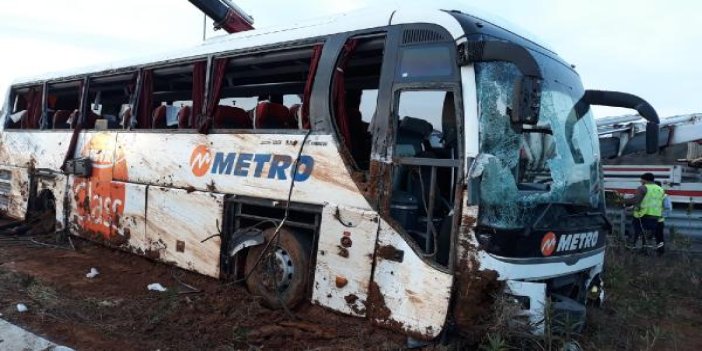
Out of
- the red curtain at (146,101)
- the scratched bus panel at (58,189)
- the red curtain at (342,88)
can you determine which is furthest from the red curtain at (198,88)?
the scratched bus panel at (58,189)

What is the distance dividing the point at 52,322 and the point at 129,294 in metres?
0.94

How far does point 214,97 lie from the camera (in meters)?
5.57

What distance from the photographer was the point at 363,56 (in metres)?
4.86

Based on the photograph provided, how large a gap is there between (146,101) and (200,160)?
5.38 ft

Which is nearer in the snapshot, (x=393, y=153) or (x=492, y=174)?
(x=492, y=174)

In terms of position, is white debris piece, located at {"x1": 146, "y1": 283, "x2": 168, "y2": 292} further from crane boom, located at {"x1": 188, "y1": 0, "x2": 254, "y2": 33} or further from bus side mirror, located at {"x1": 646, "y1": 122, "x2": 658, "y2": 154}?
crane boom, located at {"x1": 188, "y1": 0, "x2": 254, "y2": 33}

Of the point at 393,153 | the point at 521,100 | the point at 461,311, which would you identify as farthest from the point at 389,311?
the point at 521,100

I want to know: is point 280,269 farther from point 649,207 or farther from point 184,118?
point 649,207

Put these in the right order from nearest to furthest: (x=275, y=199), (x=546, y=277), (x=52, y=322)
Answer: (x=546, y=277) → (x=52, y=322) → (x=275, y=199)

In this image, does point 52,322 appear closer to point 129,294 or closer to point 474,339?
point 129,294

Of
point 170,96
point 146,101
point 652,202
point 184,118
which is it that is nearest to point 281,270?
point 184,118

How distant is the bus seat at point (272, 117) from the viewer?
5.18 meters

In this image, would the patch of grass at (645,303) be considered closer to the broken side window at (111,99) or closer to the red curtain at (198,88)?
the red curtain at (198,88)

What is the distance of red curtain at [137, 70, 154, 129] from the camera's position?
6598 mm
